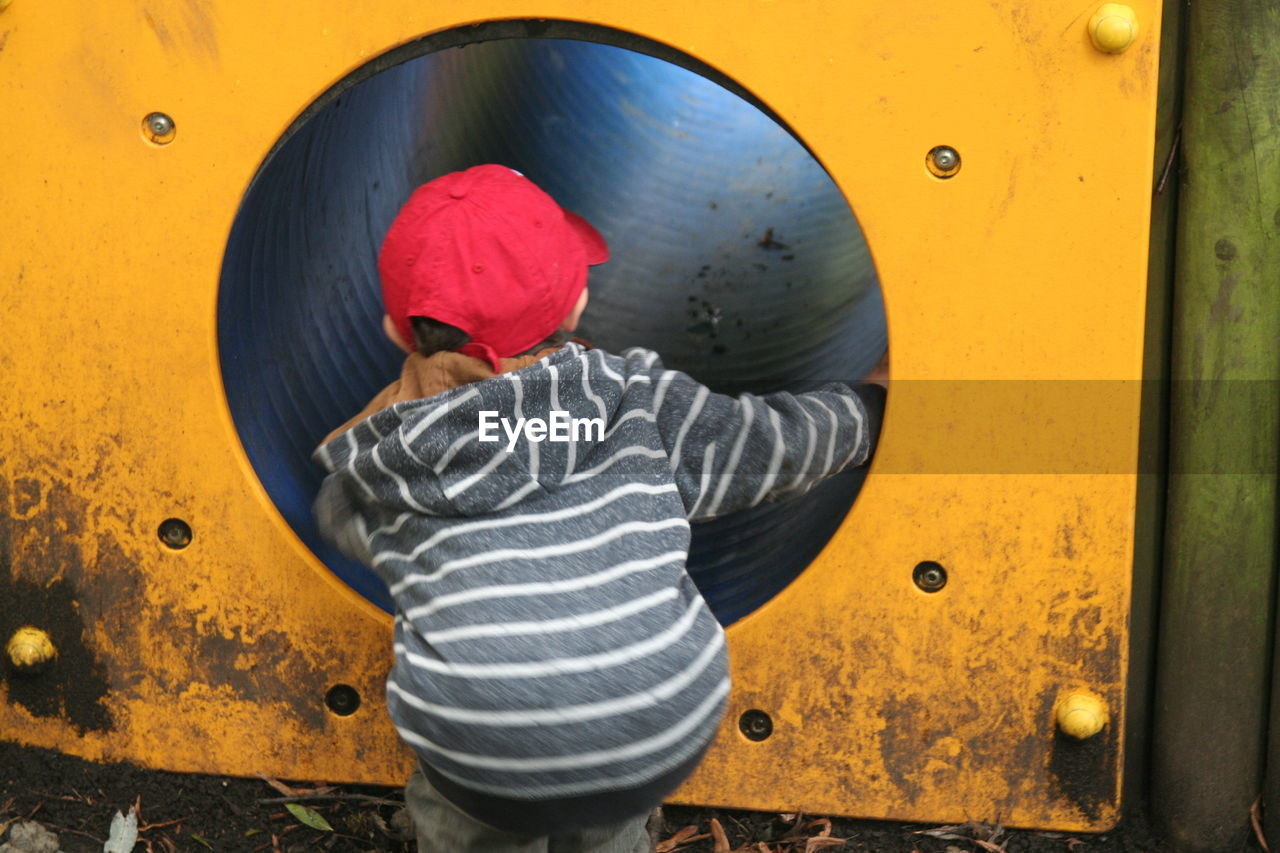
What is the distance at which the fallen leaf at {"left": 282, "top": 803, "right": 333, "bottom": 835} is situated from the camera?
1.90 meters

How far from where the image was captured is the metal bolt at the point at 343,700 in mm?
1851

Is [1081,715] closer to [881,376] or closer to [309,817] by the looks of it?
[881,376]

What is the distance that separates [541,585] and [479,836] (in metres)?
0.35

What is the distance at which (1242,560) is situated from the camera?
5.90 feet

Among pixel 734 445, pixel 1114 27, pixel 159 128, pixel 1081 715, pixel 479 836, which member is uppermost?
pixel 1114 27

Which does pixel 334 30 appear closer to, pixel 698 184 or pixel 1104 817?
pixel 698 184

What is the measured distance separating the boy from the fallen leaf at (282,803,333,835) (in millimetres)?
339

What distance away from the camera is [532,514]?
4.76ft

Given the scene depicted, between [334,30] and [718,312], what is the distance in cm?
91

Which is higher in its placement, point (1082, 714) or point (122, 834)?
point (1082, 714)

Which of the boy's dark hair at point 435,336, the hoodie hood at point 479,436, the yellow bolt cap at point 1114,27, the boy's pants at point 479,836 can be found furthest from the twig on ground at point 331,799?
the yellow bolt cap at point 1114,27

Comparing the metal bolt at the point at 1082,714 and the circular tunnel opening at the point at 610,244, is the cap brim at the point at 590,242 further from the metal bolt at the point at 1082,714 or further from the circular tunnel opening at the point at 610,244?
the metal bolt at the point at 1082,714

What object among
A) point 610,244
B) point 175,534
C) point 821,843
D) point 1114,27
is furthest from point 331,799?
point 1114,27

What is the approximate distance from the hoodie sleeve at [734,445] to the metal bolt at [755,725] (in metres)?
0.34
